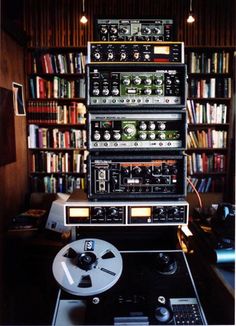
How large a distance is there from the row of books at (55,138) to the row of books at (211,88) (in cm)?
134


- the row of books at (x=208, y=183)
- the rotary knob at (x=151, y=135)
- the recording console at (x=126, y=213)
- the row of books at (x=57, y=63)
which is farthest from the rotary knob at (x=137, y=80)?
the row of books at (x=208, y=183)

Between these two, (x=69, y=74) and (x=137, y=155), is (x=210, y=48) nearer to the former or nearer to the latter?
(x=69, y=74)

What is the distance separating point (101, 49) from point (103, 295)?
1094mm

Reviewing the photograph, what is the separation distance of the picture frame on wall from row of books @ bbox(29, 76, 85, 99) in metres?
0.18

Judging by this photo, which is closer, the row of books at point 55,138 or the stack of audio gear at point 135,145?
the stack of audio gear at point 135,145

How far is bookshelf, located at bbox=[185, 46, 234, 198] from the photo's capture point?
10.0 ft

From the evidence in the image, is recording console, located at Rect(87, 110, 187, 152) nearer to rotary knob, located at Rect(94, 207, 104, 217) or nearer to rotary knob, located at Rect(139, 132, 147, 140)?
rotary knob, located at Rect(139, 132, 147, 140)

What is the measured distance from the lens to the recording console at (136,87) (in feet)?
4.26

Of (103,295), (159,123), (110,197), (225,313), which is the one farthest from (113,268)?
(159,123)

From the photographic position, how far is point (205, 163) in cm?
321

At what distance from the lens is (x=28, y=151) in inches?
124

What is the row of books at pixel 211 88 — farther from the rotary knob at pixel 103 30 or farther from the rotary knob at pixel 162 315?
the rotary knob at pixel 162 315

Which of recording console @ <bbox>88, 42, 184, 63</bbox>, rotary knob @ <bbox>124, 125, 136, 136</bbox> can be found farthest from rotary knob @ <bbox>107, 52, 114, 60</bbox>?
rotary knob @ <bbox>124, 125, 136, 136</bbox>

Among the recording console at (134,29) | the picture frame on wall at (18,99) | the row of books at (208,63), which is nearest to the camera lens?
the recording console at (134,29)
